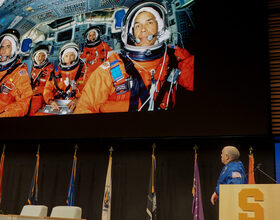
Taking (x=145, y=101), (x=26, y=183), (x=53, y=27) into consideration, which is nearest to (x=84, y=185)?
(x=26, y=183)

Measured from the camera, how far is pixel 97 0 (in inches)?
307

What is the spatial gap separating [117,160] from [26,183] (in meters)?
1.96

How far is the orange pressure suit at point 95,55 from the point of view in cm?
738

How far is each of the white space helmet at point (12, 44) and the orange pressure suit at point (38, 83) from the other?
0.63 meters

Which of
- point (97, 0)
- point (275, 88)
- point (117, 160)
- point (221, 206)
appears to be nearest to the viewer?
point (221, 206)

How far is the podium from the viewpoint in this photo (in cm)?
263

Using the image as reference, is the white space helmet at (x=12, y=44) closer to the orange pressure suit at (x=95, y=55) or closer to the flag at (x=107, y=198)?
the orange pressure suit at (x=95, y=55)

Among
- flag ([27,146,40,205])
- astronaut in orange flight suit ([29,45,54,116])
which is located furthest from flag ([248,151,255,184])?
astronaut in orange flight suit ([29,45,54,116])

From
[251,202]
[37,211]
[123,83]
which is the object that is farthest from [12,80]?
[251,202]

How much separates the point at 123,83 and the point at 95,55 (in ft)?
2.85

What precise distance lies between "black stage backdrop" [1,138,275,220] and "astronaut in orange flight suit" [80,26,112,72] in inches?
59.2

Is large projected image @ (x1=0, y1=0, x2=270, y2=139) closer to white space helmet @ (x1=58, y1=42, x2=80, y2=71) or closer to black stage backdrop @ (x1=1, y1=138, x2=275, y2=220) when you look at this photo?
white space helmet @ (x1=58, y1=42, x2=80, y2=71)

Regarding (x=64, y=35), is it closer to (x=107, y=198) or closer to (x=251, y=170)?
(x=107, y=198)

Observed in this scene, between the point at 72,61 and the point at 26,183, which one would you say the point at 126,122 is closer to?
the point at 72,61
